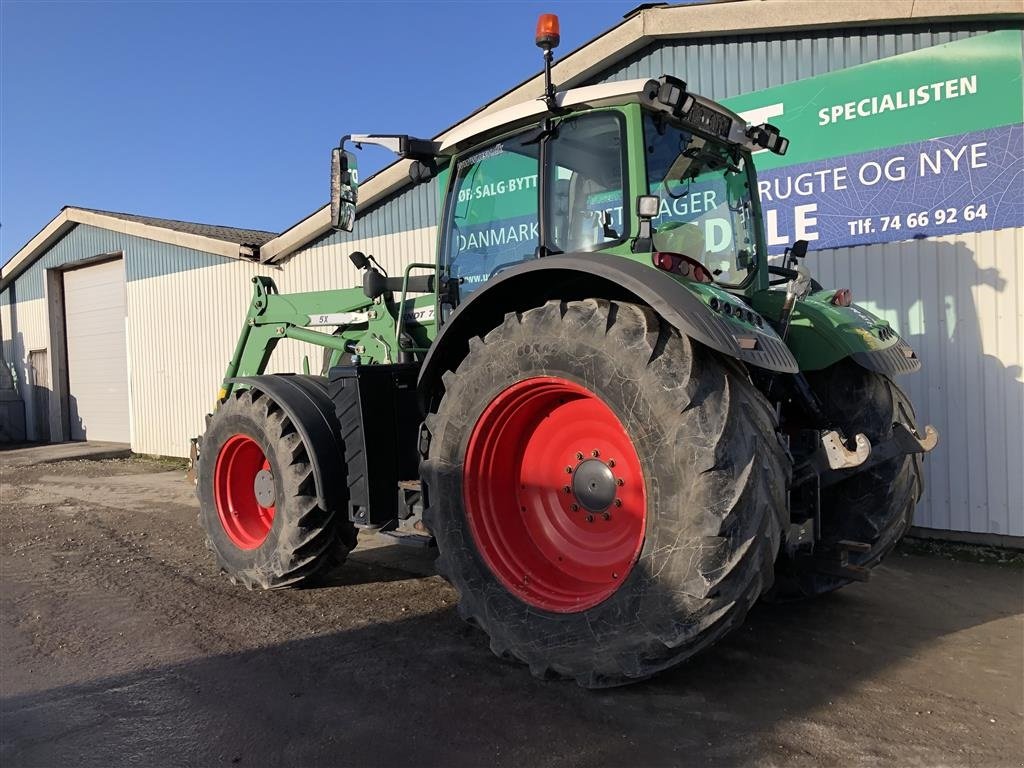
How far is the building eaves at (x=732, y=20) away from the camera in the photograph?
5.56m

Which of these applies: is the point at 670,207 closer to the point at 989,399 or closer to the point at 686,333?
the point at 686,333

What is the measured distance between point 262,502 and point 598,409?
2.55m

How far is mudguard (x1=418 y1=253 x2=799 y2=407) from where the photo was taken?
9.16 feet

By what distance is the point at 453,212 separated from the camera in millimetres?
4293

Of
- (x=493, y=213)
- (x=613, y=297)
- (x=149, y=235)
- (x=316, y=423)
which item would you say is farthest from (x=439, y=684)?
(x=149, y=235)

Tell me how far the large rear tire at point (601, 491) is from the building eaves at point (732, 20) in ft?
5.85

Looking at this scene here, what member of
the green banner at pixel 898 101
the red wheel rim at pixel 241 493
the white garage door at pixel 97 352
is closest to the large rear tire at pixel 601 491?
the red wheel rim at pixel 241 493

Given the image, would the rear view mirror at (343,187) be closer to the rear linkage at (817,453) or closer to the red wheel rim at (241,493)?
the red wheel rim at (241,493)

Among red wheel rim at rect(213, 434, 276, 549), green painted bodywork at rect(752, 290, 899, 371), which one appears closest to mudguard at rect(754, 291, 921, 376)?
green painted bodywork at rect(752, 290, 899, 371)

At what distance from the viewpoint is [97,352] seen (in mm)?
16156

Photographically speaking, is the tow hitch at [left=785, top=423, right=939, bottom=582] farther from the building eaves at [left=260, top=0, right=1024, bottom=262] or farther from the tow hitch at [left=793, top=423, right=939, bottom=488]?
the building eaves at [left=260, top=0, right=1024, bottom=262]

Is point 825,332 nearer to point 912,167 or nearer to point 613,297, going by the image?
point 613,297

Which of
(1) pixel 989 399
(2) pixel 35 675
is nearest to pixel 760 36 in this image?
(1) pixel 989 399

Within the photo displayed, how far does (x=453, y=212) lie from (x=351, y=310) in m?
1.22
